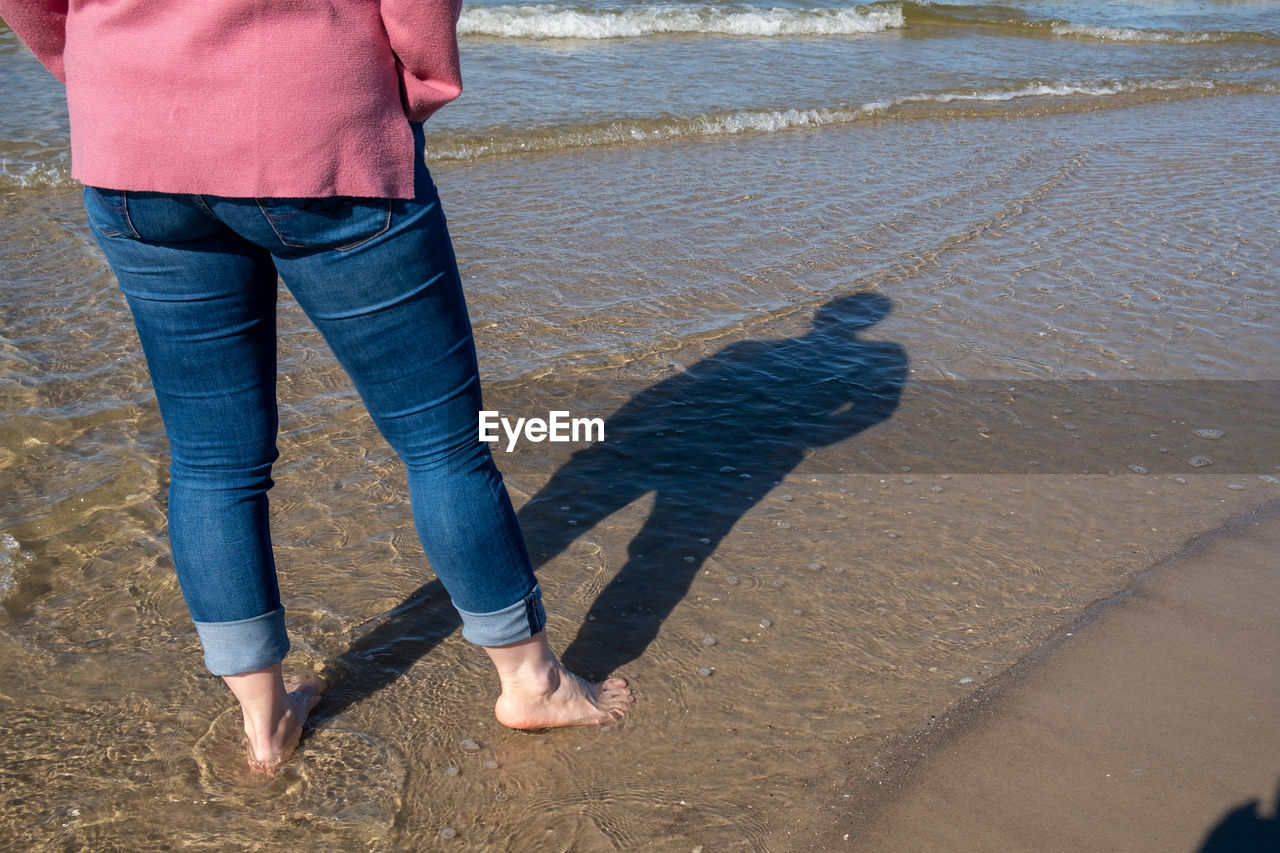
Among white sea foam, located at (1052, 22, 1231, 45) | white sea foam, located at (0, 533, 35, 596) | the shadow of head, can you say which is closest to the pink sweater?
white sea foam, located at (0, 533, 35, 596)

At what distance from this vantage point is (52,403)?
3492mm

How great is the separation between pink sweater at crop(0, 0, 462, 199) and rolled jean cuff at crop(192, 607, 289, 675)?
0.80 meters

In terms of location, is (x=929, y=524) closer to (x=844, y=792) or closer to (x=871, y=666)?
(x=871, y=666)

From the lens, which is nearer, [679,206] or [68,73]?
[68,73]

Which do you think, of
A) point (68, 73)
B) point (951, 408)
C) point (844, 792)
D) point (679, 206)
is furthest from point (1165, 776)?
point (679, 206)

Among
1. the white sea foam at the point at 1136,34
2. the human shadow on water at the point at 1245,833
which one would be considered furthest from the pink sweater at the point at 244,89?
the white sea foam at the point at 1136,34

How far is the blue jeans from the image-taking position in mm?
1536

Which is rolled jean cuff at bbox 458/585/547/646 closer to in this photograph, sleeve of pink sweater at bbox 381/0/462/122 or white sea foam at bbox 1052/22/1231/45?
sleeve of pink sweater at bbox 381/0/462/122

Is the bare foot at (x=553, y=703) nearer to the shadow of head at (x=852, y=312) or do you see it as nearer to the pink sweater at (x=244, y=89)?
the pink sweater at (x=244, y=89)

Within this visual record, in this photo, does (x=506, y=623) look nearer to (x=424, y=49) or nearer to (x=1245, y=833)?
(x=424, y=49)

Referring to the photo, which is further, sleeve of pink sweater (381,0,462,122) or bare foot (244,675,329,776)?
bare foot (244,675,329,776)

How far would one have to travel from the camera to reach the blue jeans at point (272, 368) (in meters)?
1.54

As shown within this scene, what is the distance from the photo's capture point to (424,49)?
4.85 ft

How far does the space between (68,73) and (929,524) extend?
7.75 ft
